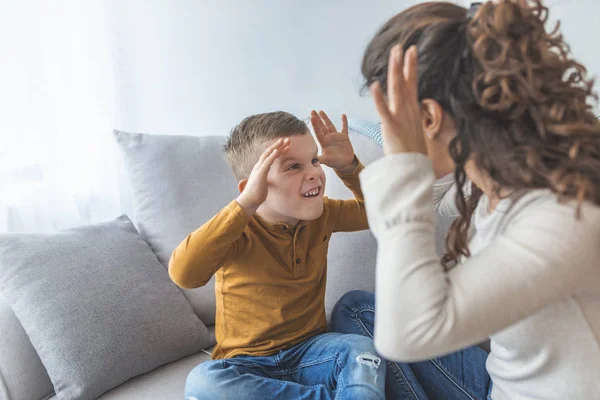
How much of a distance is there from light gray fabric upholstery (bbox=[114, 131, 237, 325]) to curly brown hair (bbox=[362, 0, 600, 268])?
96 centimetres

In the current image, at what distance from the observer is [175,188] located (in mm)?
1619

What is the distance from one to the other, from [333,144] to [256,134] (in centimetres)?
18

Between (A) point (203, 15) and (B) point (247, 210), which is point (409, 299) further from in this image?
(A) point (203, 15)

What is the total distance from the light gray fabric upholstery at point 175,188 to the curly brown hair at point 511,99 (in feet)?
3.16

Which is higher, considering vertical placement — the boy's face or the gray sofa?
the boy's face

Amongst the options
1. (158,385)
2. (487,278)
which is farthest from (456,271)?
(158,385)

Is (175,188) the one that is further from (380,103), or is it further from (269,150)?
(380,103)

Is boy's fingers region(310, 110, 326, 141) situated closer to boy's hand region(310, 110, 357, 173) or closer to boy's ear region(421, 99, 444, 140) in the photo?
boy's hand region(310, 110, 357, 173)

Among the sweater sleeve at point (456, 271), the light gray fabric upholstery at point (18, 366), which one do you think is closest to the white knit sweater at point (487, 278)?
the sweater sleeve at point (456, 271)

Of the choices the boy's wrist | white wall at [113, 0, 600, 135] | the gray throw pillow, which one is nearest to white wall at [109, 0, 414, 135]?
white wall at [113, 0, 600, 135]

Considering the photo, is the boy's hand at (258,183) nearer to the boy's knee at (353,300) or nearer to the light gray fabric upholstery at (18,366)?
the boy's knee at (353,300)

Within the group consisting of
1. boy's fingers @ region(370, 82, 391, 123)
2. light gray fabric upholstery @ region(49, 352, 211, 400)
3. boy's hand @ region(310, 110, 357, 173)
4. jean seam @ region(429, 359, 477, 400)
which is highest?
boy's fingers @ region(370, 82, 391, 123)

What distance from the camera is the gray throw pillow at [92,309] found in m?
1.25

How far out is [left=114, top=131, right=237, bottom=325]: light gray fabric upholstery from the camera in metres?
1.60
